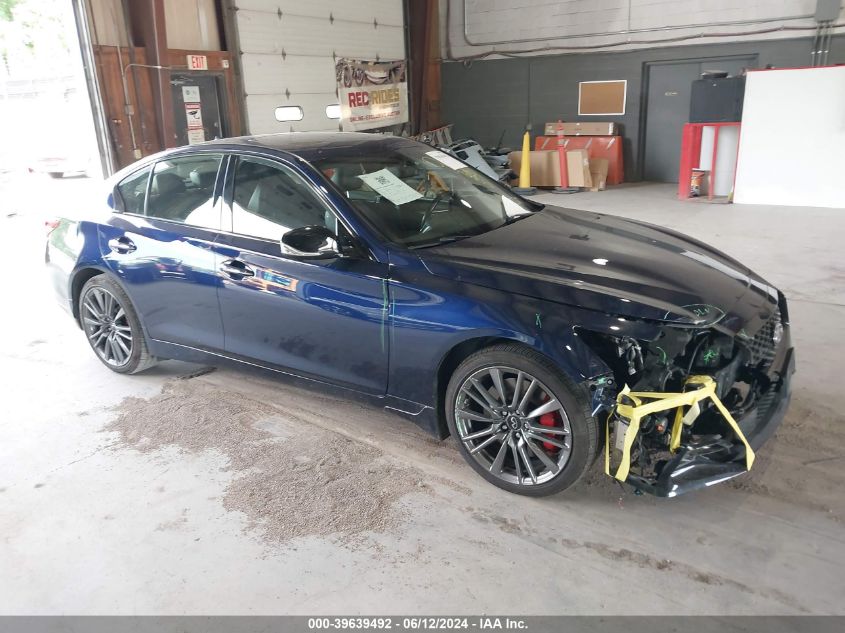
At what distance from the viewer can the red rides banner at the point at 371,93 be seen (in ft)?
38.6

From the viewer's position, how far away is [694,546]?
240 cm

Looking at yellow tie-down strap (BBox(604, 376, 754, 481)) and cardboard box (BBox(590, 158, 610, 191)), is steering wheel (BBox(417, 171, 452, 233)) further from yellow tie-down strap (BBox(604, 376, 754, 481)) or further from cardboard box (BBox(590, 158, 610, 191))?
cardboard box (BBox(590, 158, 610, 191))

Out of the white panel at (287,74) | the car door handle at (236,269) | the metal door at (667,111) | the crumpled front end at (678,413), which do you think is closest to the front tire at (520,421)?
the crumpled front end at (678,413)

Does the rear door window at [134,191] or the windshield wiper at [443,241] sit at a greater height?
the rear door window at [134,191]

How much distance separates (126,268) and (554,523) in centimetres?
263

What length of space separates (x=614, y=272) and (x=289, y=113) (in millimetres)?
9191

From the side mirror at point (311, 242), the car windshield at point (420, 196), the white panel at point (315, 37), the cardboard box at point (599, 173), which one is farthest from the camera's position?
the cardboard box at point (599, 173)

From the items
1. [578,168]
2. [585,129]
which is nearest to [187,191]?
[578,168]

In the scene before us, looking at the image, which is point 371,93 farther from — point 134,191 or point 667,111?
point 134,191

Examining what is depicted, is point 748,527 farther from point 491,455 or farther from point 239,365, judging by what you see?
point 239,365

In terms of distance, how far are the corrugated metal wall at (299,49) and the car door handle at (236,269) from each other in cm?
760

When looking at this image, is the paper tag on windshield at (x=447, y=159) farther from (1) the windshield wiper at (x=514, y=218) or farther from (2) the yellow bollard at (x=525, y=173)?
(2) the yellow bollard at (x=525, y=173)

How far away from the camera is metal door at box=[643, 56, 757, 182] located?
11.2 m

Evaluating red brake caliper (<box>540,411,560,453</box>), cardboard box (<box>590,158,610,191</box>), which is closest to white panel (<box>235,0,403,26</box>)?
cardboard box (<box>590,158,610,191</box>)
